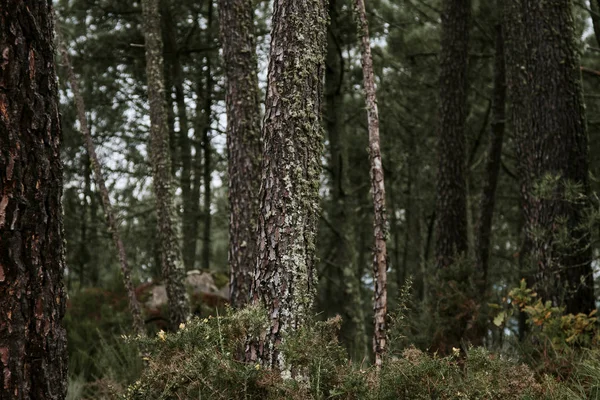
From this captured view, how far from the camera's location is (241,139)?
7.38m

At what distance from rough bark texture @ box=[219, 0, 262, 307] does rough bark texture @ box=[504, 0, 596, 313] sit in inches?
115

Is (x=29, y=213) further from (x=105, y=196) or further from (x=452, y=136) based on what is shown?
(x=452, y=136)

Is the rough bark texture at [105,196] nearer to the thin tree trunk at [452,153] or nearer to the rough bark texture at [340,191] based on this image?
the thin tree trunk at [452,153]

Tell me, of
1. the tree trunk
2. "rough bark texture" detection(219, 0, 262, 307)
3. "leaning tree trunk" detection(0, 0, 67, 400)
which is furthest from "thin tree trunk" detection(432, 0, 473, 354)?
"leaning tree trunk" detection(0, 0, 67, 400)

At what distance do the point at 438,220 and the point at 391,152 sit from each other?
8167mm

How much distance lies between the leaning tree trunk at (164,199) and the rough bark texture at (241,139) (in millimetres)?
1680

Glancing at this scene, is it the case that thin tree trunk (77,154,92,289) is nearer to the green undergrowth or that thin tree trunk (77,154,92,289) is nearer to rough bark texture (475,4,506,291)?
rough bark texture (475,4,506,291)

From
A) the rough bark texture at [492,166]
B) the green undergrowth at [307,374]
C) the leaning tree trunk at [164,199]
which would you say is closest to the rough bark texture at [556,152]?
the green undergrowth at [307,374]

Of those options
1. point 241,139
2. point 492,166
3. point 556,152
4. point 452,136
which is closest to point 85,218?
point 452,136

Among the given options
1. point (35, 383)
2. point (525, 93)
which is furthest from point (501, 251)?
point (35, 383)

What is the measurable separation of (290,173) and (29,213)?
7.07ft

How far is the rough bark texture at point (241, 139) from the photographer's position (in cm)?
731

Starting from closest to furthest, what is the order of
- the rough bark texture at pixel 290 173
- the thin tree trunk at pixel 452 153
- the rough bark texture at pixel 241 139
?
the rough bark texture at pixel 290 173
the rough bark texture at pixel 241 139
the thin tree trunk at pixel 452 153

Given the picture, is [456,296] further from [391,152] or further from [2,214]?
[391,152]
